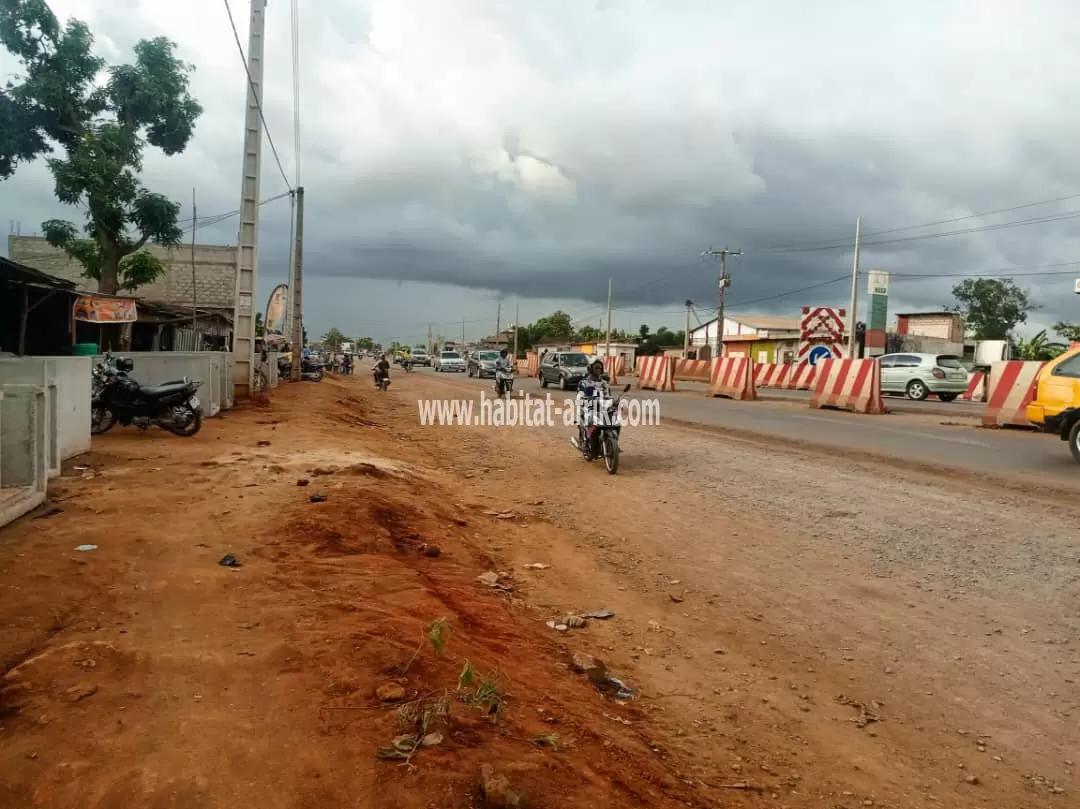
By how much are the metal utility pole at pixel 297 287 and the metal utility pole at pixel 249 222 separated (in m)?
14.0

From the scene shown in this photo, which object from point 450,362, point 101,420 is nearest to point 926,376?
point 101,420

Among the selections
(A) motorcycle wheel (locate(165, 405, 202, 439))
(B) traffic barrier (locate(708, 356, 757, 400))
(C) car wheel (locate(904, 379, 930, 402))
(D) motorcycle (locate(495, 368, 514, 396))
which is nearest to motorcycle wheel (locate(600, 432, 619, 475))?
(A) motorcycle wheel (locate(165, 405, 202, 439))

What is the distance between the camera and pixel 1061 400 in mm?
10578

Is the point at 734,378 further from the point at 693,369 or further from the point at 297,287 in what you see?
the point at 297,287

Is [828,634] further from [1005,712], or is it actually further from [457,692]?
[457,692]

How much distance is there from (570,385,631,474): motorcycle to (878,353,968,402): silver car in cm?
1972

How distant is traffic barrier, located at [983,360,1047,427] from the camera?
14617 millimetres

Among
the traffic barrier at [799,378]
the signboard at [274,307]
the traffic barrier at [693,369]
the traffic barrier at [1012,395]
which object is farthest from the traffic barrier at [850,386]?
the traffic barrier at [693,369]

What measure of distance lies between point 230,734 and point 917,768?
2.70m

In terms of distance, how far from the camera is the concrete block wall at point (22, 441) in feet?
17.3

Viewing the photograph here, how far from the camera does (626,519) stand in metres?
7.11

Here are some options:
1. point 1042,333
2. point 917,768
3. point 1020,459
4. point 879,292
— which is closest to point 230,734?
point 917,768

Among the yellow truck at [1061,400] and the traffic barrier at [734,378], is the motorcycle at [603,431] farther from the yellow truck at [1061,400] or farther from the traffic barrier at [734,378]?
the traffic barrier at [734,378]

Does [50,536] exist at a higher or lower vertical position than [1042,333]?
lower
